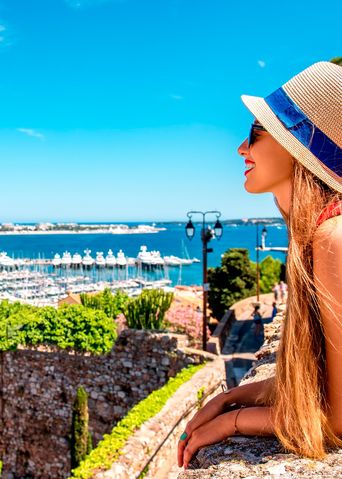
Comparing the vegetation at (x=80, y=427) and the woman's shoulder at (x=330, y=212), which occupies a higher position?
the woman's shoulder at (x=330, y=212)

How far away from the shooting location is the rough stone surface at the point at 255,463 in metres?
1.26

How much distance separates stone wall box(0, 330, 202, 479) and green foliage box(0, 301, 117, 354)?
31 centimetres

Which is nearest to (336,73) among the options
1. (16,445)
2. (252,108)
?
(252,108)

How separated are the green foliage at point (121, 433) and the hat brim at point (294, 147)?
549 cm

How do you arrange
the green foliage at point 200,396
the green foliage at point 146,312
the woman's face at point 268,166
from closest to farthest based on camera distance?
the woman's face at point 268,166 → the green foliage at point 200,396 → the green foliage at point 146,312

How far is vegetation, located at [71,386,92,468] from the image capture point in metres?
10.8

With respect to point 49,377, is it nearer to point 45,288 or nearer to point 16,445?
point 16,445

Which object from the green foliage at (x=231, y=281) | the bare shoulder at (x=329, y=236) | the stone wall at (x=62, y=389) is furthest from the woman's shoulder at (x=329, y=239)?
the green foliage at (x=231, y=281)

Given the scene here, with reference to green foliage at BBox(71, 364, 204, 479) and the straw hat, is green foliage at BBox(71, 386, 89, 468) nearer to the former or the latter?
green foliage at BBox(71, 364, 204, 479)

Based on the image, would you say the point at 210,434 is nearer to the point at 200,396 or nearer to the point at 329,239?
the point at 329,239

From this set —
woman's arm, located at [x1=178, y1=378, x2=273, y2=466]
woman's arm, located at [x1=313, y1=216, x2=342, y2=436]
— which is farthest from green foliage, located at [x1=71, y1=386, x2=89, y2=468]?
woman's arm, located at [x1=313, y1=216, x2=342, y2=436]

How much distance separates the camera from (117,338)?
1144cm

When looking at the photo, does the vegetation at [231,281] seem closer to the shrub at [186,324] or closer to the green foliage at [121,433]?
the shrub at [186,324]

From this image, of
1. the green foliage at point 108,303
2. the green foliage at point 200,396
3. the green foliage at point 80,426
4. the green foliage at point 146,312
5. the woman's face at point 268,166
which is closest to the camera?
the woman's face at point 268,166
